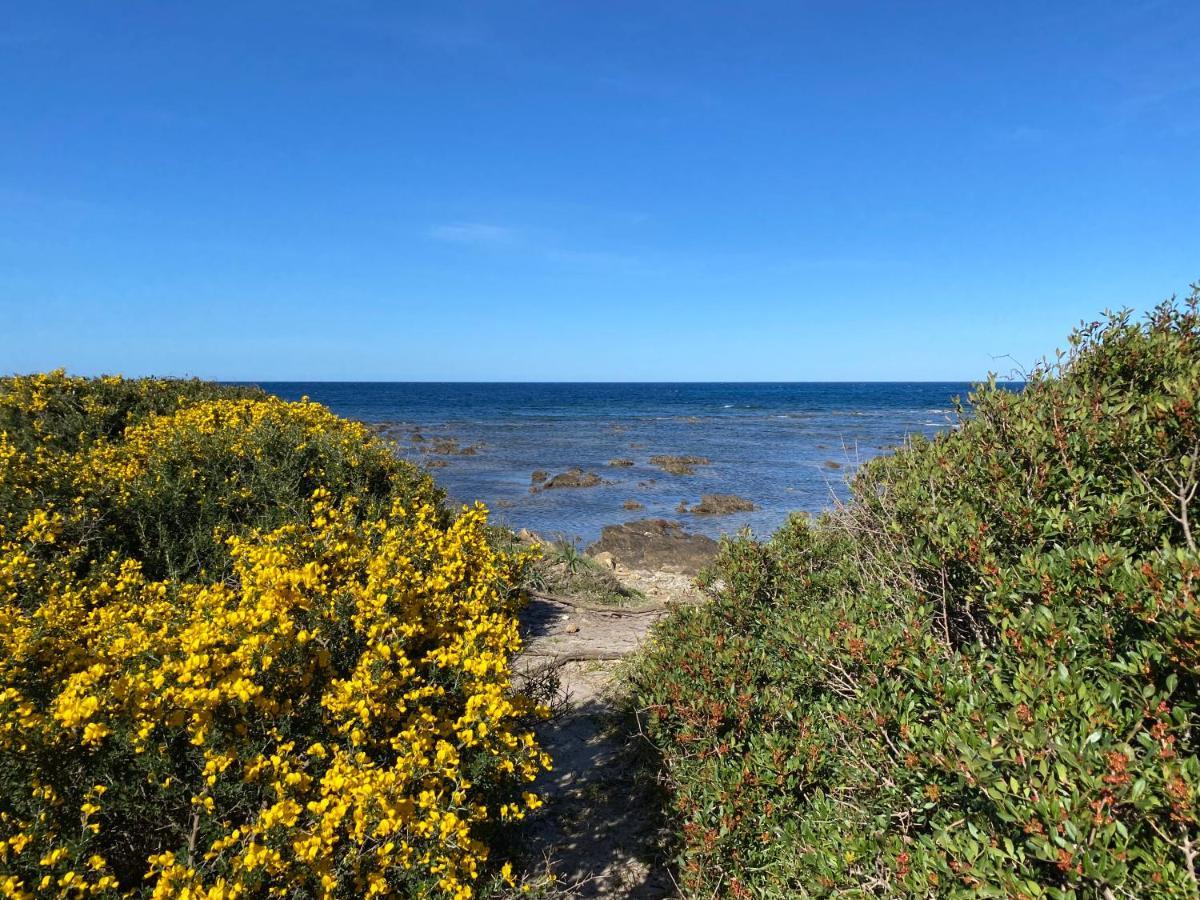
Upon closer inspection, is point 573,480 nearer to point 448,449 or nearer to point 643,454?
point 643,454

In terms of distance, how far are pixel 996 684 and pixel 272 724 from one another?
3563 mm

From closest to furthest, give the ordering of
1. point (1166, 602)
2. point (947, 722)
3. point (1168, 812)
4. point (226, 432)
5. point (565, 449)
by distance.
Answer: point (1168, 812) → point (1166, 602) → point (947, 722) → point (226, 432) → point (565, 449)

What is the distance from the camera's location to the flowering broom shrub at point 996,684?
200 centimetres

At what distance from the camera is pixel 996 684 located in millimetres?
2439

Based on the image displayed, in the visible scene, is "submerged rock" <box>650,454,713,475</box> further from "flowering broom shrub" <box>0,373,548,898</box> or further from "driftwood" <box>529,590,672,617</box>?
"flowering broom shrub" <box>0,373,548,898</box>

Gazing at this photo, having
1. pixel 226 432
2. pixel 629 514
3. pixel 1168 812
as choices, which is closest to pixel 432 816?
pixel 1168 812

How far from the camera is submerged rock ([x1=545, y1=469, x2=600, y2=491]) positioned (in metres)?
28.1

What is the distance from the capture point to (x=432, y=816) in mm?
3092

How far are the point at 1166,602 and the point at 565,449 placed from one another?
3800 cm

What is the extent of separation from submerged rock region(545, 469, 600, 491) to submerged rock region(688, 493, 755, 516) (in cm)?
596

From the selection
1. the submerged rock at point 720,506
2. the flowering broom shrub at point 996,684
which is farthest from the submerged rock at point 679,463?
the flowering broom shrub at point 996,684

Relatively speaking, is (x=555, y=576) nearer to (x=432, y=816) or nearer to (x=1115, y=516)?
(x=432, y=816)

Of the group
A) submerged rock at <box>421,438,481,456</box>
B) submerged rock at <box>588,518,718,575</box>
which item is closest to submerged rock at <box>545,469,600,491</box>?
submerged rock at <box>588,518,718,575</box>

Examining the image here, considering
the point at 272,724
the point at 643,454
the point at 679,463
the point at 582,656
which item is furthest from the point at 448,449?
the point at 272,724
